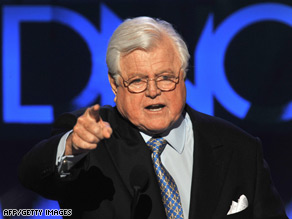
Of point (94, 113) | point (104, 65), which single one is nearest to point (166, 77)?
point (94, 113)

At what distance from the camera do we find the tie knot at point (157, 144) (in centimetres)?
189

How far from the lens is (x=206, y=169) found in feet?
6.28

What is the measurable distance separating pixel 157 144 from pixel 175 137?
10cm

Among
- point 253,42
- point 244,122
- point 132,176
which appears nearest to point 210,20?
point 253,42

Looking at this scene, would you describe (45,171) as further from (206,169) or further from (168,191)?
(206,169)

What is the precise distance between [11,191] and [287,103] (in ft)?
6.24

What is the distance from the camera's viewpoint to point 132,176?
1.60 metres

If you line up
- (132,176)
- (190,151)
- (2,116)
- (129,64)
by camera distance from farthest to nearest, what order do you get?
(2,116)
(190,151)
(129,64)
(132,176)

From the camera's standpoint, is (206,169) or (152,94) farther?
(206,169)

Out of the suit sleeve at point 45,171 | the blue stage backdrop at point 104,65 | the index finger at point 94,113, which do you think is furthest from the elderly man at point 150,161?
the blue stage backdrop at point 104,65

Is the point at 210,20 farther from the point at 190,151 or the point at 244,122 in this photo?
the point at 190,151

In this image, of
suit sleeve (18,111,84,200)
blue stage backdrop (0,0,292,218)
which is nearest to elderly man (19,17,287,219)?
suit sleeve (18,111,84,200)

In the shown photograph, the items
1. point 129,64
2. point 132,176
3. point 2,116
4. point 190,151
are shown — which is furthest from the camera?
point 2,116

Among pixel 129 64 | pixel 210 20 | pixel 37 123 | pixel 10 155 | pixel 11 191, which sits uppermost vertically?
pixel 210 20
